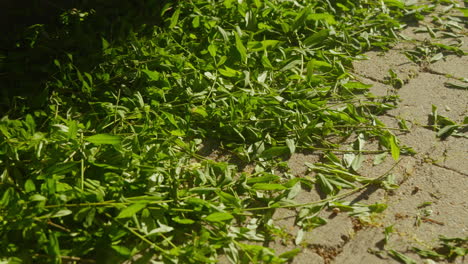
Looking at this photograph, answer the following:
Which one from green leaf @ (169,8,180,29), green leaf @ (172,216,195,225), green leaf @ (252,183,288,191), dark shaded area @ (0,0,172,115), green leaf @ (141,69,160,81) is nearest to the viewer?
green leaf @ (172,216,195,225)

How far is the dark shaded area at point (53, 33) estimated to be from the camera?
3008 millimetres

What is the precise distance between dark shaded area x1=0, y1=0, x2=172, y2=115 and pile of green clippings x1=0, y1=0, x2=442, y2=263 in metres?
0.02

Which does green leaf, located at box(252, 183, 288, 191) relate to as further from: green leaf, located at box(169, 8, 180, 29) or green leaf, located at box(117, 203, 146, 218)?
green leaf, located at box(169, 8, 180, 29)

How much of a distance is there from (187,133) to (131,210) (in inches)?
29.2

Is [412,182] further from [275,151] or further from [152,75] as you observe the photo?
[152,75]

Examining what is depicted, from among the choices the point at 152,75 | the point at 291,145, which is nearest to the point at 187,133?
the point at 152,75

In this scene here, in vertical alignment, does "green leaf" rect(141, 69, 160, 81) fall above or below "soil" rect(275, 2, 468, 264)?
above

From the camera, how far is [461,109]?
11.2 ft

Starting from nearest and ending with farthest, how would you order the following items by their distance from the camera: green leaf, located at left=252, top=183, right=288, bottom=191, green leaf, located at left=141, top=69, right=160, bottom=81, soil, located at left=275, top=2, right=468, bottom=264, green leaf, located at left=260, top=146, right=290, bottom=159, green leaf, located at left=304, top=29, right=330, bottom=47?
soil, located at left=275, top=2, right=468, bottom=264 → green leaf, located at left=252, top=183, right=288, bottom=191 → green leaf, located at left=260, top=146, right=290, bottom=159 → green leaf, located at left=141, top=69, right=160, bottom=81 → green leaf, located at left=304, top=29, right=330, bottom=47

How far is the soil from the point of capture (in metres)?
2.45

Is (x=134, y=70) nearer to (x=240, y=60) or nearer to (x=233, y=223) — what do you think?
(x=240, y=60)

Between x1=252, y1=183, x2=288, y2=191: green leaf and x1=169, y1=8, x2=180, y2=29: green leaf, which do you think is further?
x1=169, y1=8, x2=180, y2=29: green leaf

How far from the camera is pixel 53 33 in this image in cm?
340

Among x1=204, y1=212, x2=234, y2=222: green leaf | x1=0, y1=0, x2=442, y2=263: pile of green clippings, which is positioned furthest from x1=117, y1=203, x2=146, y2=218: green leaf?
x1=204, y1=212, x2=234, y2=222: green leaf
